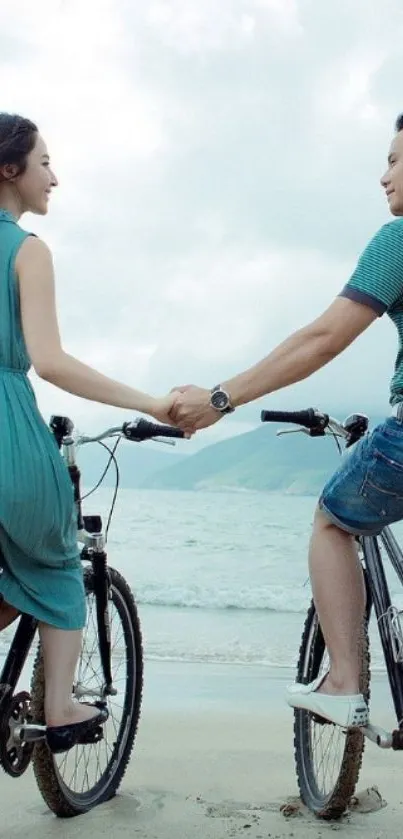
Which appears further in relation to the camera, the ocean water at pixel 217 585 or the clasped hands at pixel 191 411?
the ocean water at pixel 217 585

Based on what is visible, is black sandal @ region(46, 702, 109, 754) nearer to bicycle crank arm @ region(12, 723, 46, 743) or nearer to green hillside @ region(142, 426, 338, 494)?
bicycle crank arm @ region(12, 723, 46, 743)

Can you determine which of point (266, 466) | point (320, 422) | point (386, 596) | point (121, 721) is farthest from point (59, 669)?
point (266, 466)

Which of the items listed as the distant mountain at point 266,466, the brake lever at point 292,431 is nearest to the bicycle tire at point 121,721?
the brake lever at point 292,431

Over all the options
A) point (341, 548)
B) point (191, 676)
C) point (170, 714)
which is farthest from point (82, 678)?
point (191, 676)

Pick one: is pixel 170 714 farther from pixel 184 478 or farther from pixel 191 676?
pixel 184 478

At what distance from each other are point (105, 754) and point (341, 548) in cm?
143

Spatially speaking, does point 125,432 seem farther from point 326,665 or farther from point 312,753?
point 312,753

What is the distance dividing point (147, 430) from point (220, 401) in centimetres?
26

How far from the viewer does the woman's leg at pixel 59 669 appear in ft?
10.1

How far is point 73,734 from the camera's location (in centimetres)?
311

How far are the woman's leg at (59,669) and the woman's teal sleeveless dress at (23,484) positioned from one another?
0.27 feet

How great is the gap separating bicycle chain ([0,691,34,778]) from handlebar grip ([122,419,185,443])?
32.9 inches

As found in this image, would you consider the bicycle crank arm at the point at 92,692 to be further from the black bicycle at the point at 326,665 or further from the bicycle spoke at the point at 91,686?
the black bicycle at the point at 326,665

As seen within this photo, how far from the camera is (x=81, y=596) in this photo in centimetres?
313
